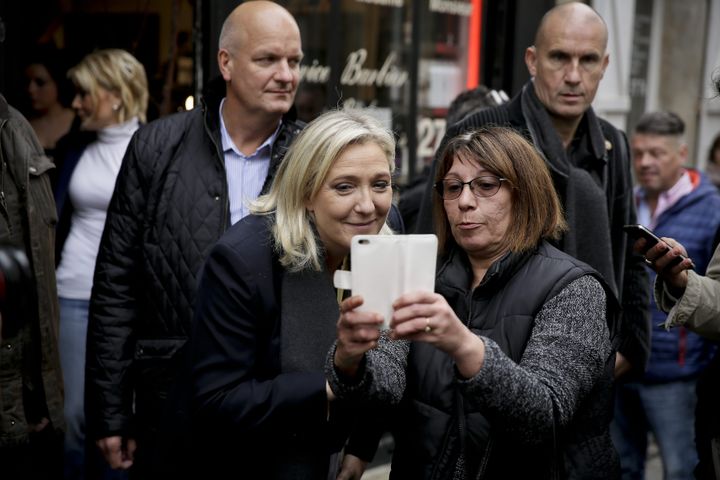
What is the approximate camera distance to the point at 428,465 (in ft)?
8.00

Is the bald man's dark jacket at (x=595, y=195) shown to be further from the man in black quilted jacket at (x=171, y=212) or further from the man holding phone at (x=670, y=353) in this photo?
the man holding phone at (x=670, y=353)

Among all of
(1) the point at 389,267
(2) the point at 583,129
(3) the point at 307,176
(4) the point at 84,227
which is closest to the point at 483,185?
(3) the point at 307,176

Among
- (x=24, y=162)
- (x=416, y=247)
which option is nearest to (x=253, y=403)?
(x=416, y=247)

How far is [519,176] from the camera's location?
2.63m

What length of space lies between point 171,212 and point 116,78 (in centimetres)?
158

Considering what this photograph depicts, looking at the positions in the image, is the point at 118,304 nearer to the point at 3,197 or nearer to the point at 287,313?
the point at 3,197

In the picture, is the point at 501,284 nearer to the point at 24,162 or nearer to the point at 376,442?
the point at 376,442

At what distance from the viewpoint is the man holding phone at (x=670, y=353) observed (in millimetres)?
4648

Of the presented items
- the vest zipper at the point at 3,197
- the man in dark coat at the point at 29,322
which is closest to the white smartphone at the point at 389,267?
the man in dark coat at the point at 29,322

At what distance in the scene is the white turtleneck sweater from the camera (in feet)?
14.5

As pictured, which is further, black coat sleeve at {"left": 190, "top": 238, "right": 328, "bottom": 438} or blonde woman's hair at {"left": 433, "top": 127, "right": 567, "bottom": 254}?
blonde woman's hair at {"left": 433, "top": 127, "right": 567, "bottom": 254}

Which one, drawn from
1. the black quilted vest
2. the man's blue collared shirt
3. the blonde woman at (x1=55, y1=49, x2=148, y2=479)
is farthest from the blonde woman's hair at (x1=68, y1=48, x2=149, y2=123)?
the black quilted vest

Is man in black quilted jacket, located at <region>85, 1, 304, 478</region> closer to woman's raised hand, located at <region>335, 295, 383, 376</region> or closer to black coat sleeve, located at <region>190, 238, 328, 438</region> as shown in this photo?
black coat sleeve, located at <region>190, 238, 328, 438</region>

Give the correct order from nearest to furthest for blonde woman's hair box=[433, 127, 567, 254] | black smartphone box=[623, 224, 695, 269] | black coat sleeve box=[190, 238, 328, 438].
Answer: black coat sleeve box=[190, 238, 328, 438]
blonde woman's hair box=[433, 127, 567, 254]
black smartphone box=[623, 224, 695, 269]
